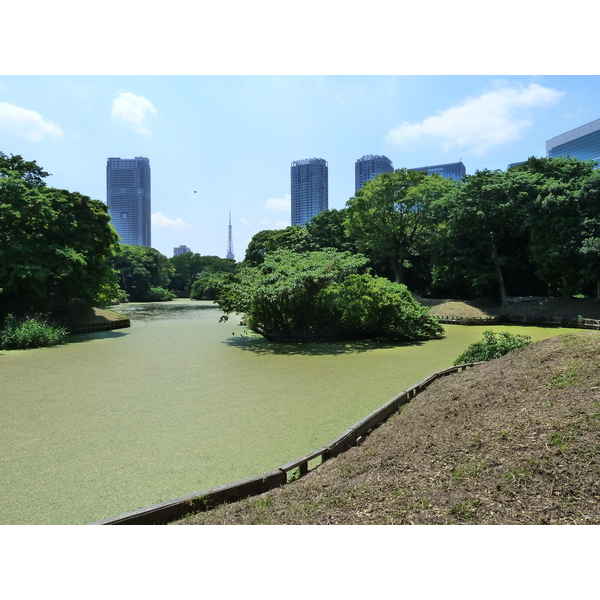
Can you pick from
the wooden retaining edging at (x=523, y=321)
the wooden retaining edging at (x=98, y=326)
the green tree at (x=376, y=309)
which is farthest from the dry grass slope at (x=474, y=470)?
the wooden retaining edging at (x=98, y=326)

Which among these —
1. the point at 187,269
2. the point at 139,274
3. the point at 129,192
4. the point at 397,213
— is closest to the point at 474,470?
the point at 397,213

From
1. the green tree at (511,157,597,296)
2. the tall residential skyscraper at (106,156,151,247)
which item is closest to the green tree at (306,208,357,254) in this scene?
the green tree at (511,157,597,296)

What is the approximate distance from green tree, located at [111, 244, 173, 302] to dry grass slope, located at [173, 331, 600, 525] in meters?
46.3

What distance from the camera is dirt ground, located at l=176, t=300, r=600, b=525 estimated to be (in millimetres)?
2324

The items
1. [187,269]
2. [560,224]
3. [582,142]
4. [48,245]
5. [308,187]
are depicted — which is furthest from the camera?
[187,269]

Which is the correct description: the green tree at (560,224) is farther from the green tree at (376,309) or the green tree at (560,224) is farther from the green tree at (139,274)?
the green tree at (139,274)

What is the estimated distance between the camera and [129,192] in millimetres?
55375

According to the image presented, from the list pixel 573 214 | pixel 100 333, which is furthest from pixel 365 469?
pixel 573 214

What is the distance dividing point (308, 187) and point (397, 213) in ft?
87.5

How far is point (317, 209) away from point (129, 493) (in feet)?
166

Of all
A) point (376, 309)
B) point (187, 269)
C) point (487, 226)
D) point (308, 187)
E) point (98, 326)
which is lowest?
point (98, 326)

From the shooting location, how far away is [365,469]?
116 inches

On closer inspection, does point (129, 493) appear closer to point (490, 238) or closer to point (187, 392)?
point (187, 392)

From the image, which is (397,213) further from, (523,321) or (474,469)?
(474,469)
